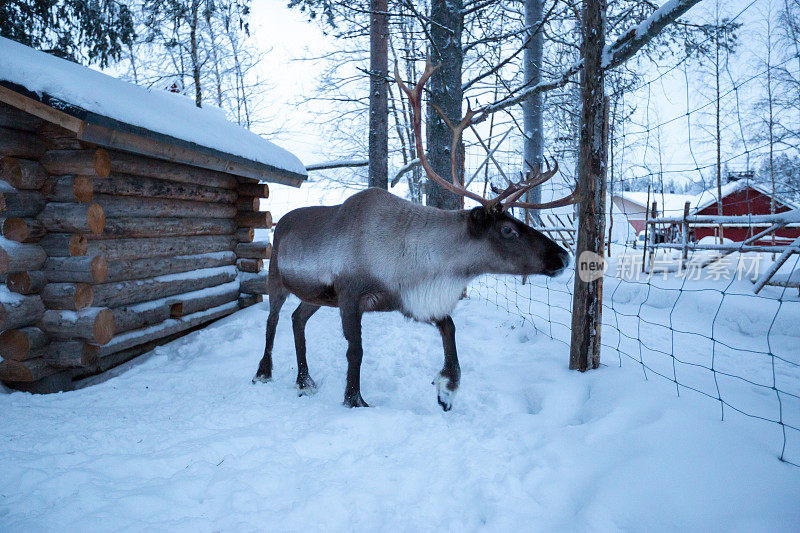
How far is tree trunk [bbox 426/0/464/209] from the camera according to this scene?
5.43 m

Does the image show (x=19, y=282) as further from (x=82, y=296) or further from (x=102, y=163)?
(x=102, y=163)

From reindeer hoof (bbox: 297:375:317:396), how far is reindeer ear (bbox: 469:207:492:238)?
1.80 meters

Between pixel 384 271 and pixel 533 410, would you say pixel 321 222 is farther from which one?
pixel 533 410

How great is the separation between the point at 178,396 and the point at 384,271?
1.93 meters

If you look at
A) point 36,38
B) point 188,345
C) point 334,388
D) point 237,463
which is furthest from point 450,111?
point 36,38

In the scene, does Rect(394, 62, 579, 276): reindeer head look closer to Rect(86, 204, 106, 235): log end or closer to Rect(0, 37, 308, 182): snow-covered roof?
Rect(0, 37, 308, 182): snow-covered roof

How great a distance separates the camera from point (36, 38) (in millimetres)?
5574

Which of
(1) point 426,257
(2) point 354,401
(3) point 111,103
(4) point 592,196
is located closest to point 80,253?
(3) point 111,103

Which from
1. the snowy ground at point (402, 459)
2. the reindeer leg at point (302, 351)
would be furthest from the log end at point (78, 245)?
the reindeer leg at point (302, 351)

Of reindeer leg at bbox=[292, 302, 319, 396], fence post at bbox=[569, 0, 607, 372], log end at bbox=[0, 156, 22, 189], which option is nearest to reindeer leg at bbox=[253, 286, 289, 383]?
reindeer leg at bbox=[292, 302, 319, 396]

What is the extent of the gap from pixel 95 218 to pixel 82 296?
69 cm

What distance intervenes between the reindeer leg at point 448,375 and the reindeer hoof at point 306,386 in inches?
41.9

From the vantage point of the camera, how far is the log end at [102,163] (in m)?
3.63

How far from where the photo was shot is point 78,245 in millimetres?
3764
